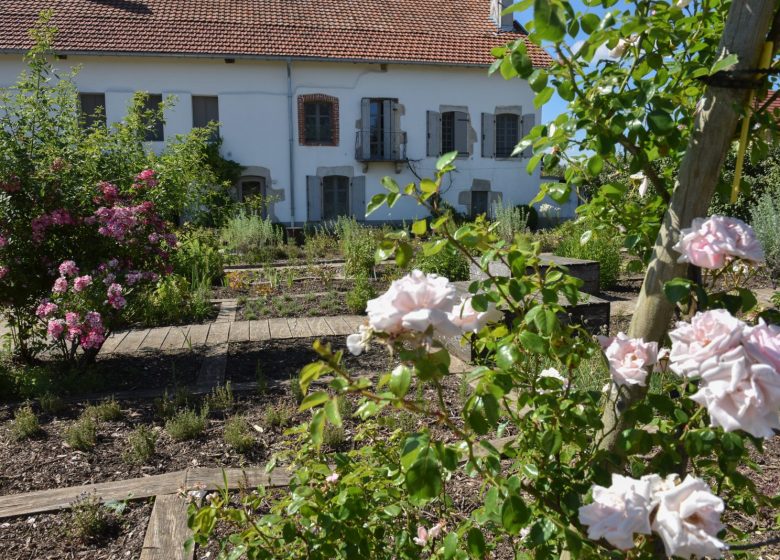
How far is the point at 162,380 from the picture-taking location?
442cm

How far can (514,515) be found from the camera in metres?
1.15

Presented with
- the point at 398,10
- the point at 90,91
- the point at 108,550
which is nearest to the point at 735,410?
the point at 108,550

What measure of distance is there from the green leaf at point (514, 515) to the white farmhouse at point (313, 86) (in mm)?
15235

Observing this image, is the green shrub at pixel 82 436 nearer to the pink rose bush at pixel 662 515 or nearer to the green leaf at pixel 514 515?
the green leaf at pixel 514 515

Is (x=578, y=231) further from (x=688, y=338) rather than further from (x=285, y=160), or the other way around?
(x=285, y=160)

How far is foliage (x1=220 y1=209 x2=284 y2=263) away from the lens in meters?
10.9

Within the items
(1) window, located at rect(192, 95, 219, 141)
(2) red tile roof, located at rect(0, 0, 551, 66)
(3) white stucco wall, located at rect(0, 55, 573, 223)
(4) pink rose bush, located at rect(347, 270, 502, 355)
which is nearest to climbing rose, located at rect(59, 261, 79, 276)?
(4) pink rose bush, located at rect(347, 270, 502, 355)

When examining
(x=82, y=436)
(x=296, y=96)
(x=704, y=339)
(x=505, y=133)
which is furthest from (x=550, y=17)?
(x=505, y=133)

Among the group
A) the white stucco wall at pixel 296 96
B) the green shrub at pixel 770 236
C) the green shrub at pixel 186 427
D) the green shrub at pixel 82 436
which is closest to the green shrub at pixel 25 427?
the green shrub at pixel 82 436

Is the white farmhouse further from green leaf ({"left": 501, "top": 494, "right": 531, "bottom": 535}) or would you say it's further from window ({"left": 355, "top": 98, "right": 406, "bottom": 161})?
green leaf ({"left": 501, "top": 494, "right": 531, "bottom": 535})

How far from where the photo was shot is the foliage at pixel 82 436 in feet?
10.4

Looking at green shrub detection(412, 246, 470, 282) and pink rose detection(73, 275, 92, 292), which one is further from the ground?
pink rose detection(73, 275, 92, 292)

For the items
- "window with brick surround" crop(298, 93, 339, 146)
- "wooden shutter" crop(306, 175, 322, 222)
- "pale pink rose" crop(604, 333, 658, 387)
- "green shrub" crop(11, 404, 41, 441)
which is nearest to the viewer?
"pale pink rose" crop(604, 333, 658, 387)

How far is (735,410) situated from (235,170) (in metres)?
15.7
